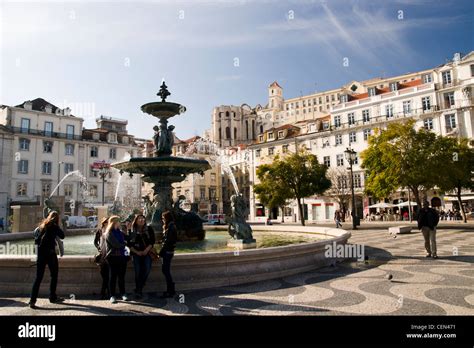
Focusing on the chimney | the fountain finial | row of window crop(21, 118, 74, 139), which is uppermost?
the chimney

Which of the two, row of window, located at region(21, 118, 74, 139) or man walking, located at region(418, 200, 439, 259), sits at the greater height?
row of window, located at region(21, 118, 74, 139)

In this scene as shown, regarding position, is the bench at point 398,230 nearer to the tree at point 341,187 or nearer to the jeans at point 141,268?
the jeans at point 141,268

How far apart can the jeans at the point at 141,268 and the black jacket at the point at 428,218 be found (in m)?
8.17

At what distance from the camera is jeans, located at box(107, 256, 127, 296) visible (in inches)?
233

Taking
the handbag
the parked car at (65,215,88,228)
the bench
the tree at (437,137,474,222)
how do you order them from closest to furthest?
the handbag, the bench, the tree at (437,137,474,222), the parked car at (65,215,88,228)

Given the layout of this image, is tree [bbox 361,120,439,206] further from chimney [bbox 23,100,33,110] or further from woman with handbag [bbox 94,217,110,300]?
chimney [bbox 23,100,33,110]

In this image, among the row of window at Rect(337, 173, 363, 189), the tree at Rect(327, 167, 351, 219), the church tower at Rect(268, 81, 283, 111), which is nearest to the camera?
the tree at Rect(327, 167, 351, 219)

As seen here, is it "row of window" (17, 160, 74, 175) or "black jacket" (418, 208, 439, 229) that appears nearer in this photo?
"black jacket" (418, 208, 439, 229)

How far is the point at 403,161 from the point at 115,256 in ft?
74.4

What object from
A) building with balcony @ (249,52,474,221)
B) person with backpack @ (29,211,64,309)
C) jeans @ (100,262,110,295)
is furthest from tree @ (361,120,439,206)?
person with backpack @ (29,211,64,309)

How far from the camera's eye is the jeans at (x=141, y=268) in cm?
616

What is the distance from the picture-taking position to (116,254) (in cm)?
592

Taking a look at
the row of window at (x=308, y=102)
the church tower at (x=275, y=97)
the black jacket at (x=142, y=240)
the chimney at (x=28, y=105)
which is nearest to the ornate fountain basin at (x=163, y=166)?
the black jacket at (x=142, y=240)
